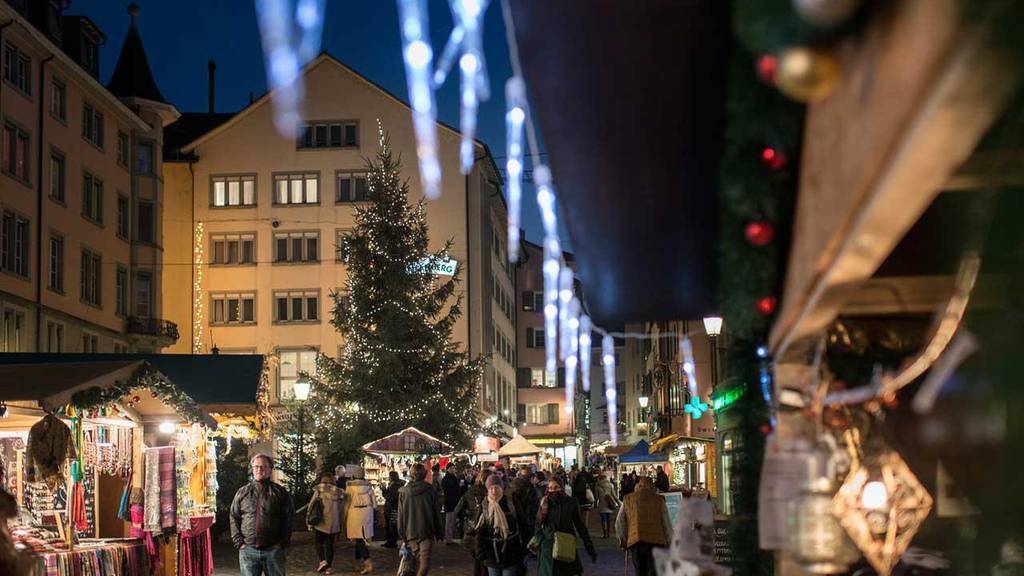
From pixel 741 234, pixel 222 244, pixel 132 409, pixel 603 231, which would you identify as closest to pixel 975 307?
pixel 741 234

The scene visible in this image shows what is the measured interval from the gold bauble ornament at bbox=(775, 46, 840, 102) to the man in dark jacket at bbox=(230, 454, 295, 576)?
39.3ft

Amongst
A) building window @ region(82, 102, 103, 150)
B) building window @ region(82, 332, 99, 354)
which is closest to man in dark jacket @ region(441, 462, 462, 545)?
building window @ region(82, 332, 99, 354)

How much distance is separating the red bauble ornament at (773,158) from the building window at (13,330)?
3461 centimetres

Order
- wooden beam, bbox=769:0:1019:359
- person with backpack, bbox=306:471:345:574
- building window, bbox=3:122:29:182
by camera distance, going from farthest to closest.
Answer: building window, bbox=3:122:29:182, person with backpack, bbox=306:471:345:574, wooden beam, bbox=769:0:1019:359

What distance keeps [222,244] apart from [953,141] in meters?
57.7

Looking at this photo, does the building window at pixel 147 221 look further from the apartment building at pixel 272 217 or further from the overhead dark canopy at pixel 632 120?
the overhead dark canopy at pixel 632 120

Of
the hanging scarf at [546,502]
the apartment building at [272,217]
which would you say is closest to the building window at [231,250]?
the apartment building at [272,217]

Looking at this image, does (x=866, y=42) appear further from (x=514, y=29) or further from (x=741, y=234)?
(x=741, y=234)

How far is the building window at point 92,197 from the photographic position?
43.3 m

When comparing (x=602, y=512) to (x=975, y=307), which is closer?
(x=975, y=307)

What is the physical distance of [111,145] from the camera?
4597cm

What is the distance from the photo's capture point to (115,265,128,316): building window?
153ft

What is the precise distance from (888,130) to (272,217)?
57188 millimetres

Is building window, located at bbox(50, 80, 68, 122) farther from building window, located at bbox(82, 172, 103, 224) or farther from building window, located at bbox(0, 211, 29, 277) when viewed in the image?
building window, located at bbox(0, 211, 29, 277)
